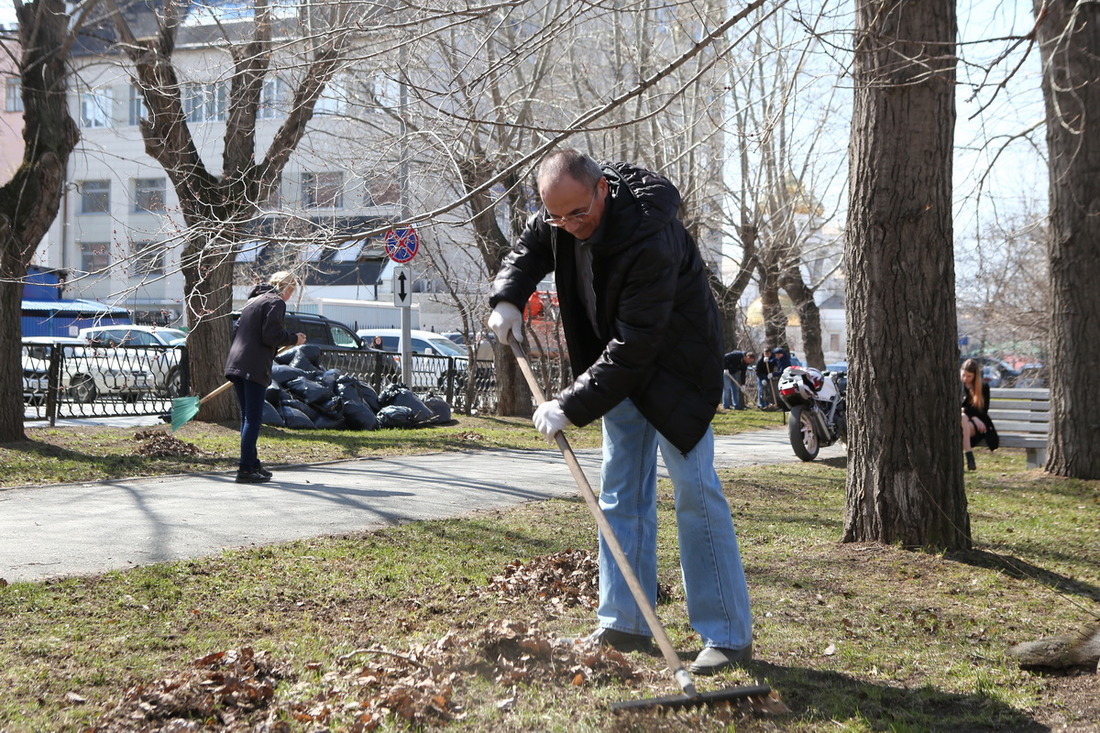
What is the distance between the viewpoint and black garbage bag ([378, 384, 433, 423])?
15.7 metres

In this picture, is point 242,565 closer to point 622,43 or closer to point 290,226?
point 290,226

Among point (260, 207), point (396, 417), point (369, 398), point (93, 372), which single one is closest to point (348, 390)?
point (369, 398)

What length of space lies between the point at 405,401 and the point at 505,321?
460 inches

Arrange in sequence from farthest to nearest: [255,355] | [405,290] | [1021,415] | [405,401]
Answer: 1. [405,290]
2. [405,401]
3. [1021,415]
4. [255,355]

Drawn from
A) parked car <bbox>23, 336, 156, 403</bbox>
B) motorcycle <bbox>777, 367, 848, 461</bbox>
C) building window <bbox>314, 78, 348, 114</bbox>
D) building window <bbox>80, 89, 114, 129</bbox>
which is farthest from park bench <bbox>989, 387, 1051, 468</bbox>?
parked car <bbox>23, 336, 156, 403</bbox>

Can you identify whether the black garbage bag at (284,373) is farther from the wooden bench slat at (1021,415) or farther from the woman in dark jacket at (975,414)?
the wooden bench slat at (1021,415)

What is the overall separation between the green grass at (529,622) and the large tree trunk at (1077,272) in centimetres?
305

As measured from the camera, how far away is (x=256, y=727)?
321 cm

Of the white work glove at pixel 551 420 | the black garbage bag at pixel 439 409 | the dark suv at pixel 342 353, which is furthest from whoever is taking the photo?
the dark suv at pixel 342 353

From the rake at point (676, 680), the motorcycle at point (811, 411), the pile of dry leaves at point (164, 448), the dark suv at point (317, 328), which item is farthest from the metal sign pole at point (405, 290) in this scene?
the rake at point (676, 680)

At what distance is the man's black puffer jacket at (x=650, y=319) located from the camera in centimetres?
368

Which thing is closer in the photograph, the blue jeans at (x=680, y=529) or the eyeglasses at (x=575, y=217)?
the eyeglasses at (x=575, y=217)

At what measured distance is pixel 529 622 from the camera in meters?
4.52

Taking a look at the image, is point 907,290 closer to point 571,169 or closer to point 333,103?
point 571,169
